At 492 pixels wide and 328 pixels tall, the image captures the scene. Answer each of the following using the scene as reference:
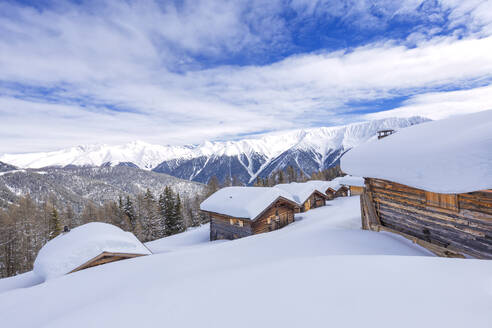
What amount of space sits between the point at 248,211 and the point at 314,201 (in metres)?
17.8

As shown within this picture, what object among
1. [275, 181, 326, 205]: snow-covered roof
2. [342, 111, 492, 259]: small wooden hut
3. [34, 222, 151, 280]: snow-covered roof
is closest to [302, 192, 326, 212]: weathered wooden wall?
[275, 181, 326, 205]: snow-covered roof

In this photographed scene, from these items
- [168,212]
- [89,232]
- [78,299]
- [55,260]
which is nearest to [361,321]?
[78,299]

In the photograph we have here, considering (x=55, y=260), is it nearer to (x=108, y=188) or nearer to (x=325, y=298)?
(x=325, y=298)

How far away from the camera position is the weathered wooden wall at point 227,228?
1925cm

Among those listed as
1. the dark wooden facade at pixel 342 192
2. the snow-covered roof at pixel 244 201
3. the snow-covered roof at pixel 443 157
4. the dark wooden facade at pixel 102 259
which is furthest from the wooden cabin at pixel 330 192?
the dark wooden facade at pixel 102 259

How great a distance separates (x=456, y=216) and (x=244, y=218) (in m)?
13.8

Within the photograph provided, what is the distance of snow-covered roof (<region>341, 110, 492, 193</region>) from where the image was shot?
16.3 ft

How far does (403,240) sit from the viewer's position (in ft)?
28.6

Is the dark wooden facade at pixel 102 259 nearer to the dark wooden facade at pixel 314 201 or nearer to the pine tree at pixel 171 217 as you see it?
the dark wooden facade at pixel 314 201

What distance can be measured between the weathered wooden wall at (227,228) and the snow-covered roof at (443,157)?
41.7 feet

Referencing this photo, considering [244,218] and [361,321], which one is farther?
[244,218]

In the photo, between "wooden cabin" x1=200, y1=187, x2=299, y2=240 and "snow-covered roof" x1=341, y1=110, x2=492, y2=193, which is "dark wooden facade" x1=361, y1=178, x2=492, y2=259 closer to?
"snow-covered roof" x1=341, y1=110, x2=492, y2=193

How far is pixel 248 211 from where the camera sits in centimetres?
1836

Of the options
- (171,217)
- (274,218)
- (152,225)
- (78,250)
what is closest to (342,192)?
(274,218)
